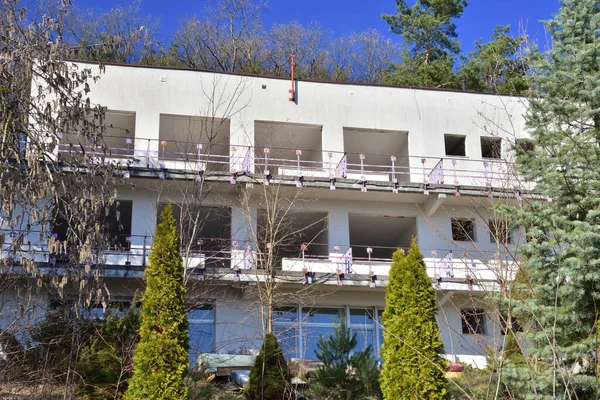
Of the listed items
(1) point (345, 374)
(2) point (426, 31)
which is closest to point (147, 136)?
(1) point (345, 374)

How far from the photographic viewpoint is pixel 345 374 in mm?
14852

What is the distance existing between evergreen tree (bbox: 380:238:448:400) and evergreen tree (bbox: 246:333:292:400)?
219 centimetres

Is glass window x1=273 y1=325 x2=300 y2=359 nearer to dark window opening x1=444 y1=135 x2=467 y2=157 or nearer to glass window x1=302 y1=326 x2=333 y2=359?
glass window x1=302 y1=326 x2=333 y2=359

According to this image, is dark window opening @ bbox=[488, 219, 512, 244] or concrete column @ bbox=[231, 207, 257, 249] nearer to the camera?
dark window opening @ bbox=[488, 219, 512, 244]

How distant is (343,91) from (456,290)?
8329mm

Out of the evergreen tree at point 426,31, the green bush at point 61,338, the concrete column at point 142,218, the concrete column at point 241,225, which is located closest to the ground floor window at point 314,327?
the concrete column at point 241,225

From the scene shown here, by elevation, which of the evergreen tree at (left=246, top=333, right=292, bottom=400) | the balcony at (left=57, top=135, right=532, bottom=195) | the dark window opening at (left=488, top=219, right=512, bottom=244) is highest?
the balcony at (left=57, top=135, right=532, bottom=195)

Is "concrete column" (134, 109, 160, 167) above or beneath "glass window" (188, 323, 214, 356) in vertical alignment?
above

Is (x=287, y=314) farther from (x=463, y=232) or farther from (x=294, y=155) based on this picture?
(x=463, y=232)

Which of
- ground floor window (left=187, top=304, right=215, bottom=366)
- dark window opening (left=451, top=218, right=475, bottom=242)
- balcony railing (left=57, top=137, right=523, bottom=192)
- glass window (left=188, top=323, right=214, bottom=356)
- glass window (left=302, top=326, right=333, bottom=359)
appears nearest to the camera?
glass window (left=188, top=323, right=214, bottom=356)

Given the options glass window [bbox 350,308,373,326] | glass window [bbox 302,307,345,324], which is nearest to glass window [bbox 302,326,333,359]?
glass window [bbox 302,307,345,324]

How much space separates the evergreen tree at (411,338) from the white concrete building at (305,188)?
8.41 metres

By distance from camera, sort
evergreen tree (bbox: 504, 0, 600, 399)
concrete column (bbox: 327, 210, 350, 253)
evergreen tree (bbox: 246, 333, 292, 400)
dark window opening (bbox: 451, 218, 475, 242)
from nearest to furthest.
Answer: evergreen tree (bbox: 504, 0, 600, 399) → evergreen tree (bbox: 246, 333, 292, 400) → concrete column (bbox: 327, 210, 350, 253) → dark window opening (bbox: 451, 218, 475, 242)

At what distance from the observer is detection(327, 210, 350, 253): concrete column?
2586 cm
